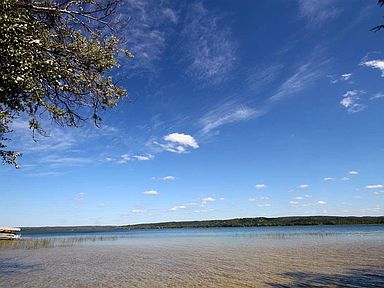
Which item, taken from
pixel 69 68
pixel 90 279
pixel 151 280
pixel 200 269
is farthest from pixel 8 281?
pixel 69 68

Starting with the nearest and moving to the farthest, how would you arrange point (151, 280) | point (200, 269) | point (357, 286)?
point (357, 286) → point (151, 280) → point (200, 269)

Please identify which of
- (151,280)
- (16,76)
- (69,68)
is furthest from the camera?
(151,280)

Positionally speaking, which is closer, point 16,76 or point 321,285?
point 16,76

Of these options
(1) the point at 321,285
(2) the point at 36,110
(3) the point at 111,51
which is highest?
(3) the point at 111,51

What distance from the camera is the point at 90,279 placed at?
61.7ft

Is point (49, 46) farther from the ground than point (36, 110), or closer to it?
farther from the ground

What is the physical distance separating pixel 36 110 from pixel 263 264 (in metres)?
18.1

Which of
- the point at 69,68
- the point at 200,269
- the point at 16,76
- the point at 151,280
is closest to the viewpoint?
the point at 16,76

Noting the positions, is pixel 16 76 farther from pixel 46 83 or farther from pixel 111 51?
pixel 111 51

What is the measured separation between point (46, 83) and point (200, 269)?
15.9 metres

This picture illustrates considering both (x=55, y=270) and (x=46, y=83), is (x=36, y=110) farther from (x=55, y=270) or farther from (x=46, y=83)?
(x=55, y=270)

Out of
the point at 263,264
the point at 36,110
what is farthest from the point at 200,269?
the point at 36,110

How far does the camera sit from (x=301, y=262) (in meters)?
22.8

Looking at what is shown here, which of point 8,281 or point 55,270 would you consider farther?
point 55,270
